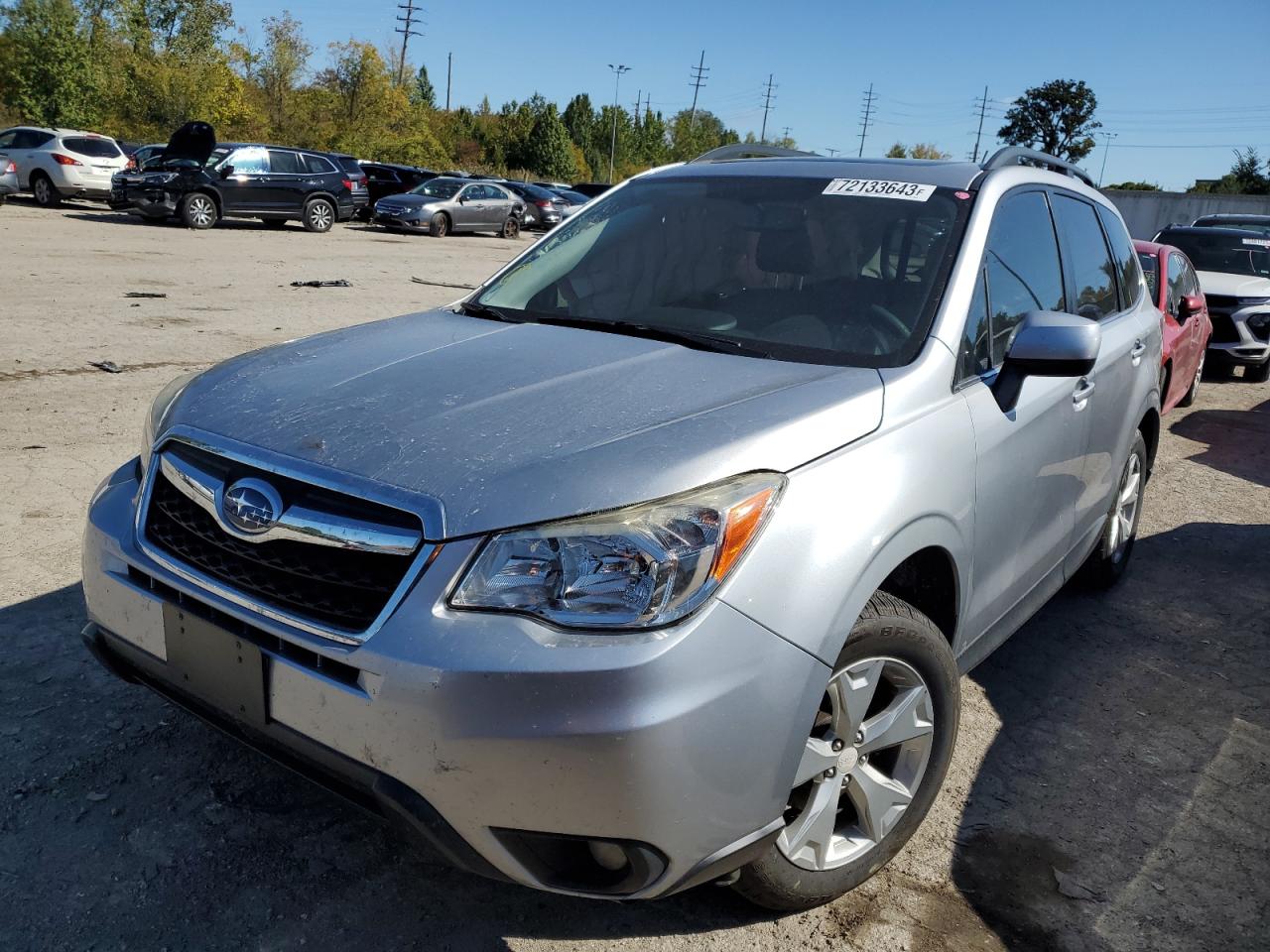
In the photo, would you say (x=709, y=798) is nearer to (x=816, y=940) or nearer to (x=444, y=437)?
(x=816, y=940)

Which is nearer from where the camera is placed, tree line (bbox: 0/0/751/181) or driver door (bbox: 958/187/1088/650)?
driver door (bbox: 958/187/1088/650)

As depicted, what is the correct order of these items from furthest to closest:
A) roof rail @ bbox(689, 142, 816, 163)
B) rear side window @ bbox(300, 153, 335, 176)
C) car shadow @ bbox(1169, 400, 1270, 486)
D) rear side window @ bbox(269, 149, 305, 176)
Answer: rear side window @ bbox(300, 153, 335, 176), rear side window @ bbox(269, 149, 305, 176), car shadow @ bbox(1169, 400, 1270, 486), roof rail @ bbox(689, 142, 816, 163)

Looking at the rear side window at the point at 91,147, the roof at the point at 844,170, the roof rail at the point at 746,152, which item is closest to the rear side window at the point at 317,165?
the rear side window at the point at 91,147

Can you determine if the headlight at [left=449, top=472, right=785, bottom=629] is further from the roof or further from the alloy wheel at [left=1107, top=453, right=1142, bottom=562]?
the alloy wheel at [left=1107, top=453, right=1142, bottom=562]

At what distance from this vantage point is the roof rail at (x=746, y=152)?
3986 mm

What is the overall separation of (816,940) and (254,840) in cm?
140

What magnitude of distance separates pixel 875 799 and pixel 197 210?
69.8 ft

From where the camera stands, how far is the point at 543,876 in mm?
1976

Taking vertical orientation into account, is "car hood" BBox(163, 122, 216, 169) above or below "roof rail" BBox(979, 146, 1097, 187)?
below

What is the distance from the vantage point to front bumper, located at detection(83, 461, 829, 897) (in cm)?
186

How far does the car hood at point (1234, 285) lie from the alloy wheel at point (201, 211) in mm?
17701

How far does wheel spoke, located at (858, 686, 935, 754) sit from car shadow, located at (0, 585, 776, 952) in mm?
500

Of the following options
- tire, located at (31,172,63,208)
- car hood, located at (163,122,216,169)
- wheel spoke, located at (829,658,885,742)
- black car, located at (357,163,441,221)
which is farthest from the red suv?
black car, located at (357,163,441,221)

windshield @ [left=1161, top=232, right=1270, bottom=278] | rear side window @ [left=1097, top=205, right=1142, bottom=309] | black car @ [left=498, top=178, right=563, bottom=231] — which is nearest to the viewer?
rear side window @ [left=1097, top=205, right=1142, bottom=309]
